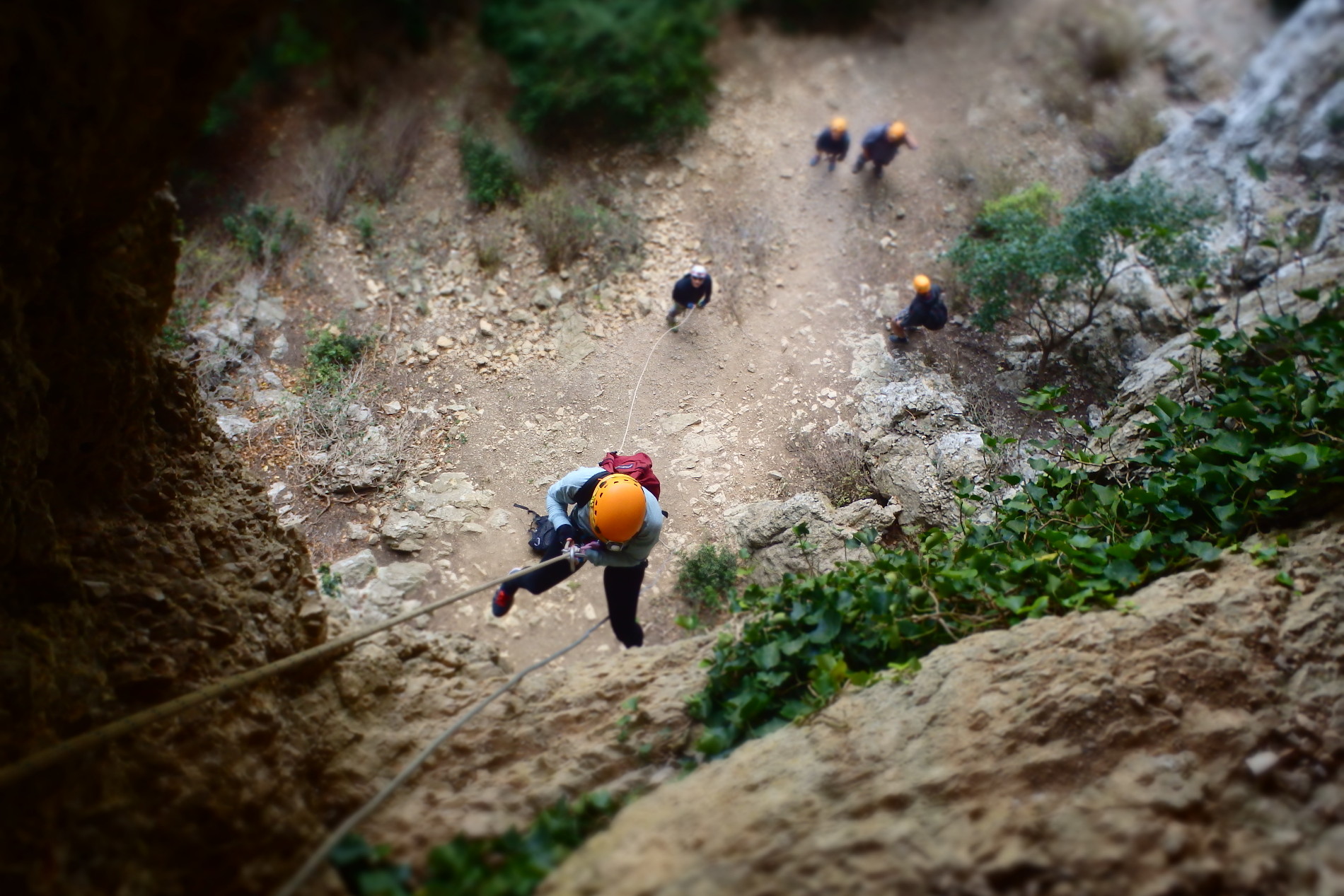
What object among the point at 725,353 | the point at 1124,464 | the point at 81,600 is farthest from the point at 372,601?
the point at 1124,464

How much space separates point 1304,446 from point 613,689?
3.72 metres

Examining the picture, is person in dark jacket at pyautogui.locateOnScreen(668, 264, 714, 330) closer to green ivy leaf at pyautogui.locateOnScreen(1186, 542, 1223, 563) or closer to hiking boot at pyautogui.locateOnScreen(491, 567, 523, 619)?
hiking boot at pyautogui.locateOnScreen(491, 567, 523, 619)

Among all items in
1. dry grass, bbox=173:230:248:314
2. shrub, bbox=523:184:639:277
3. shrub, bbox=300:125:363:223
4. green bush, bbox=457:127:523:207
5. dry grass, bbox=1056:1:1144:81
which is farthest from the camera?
dry grass, bbox=1056:1:1144:81

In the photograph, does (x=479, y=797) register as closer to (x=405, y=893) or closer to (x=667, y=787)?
(x=405, y=893)

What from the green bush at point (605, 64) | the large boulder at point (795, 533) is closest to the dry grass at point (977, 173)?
the green bush at point (605, 64)

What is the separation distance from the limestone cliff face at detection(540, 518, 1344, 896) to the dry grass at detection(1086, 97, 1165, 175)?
710 cm

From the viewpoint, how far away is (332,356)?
5.37 meters

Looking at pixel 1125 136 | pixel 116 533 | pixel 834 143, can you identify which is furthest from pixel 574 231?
pixel 1125 136

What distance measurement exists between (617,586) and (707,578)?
1.78ft

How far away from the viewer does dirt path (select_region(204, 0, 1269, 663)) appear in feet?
15.6

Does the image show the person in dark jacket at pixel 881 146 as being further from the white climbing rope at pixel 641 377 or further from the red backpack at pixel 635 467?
the red backpack at pixel 635 467

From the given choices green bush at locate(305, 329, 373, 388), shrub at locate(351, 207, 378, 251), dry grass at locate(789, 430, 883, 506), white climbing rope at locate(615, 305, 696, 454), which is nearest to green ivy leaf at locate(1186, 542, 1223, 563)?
dry grass at locate(789, 430, 883, 506)

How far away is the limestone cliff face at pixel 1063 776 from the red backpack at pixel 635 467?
1650 mm

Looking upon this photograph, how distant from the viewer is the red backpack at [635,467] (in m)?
4.58
